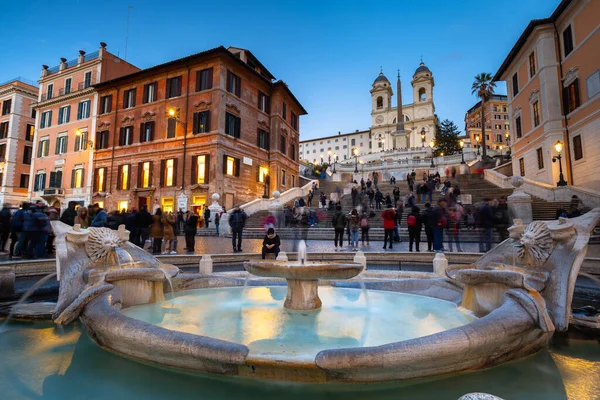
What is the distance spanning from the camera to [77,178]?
30453 millimetres

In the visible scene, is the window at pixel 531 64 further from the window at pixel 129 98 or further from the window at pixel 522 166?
the window at pixel 129 98

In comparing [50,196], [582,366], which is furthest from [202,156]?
[582,366]

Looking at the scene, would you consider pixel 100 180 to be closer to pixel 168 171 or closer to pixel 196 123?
pixel 168 171

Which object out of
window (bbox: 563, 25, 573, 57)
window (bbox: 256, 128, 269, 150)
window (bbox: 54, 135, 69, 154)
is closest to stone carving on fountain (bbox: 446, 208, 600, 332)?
window (bbox: 563, 25, 573, 57)

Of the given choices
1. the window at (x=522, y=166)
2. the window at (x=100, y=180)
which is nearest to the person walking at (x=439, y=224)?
the window at (x=522, y=166)

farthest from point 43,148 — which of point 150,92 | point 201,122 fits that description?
point 201,122

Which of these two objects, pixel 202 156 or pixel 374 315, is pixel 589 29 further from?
pixel 202 156

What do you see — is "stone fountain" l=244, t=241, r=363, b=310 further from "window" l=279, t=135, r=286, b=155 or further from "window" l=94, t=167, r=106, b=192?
"window" l=94, t=167, r=106, b=192

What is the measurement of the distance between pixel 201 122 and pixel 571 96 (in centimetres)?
2522

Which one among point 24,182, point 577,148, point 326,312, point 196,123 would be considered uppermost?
point 196,123

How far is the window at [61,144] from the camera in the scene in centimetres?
3206

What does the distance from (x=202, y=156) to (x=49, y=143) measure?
20.2 m

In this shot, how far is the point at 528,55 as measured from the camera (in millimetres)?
23672

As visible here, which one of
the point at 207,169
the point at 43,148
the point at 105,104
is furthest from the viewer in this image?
the point at 43,148
